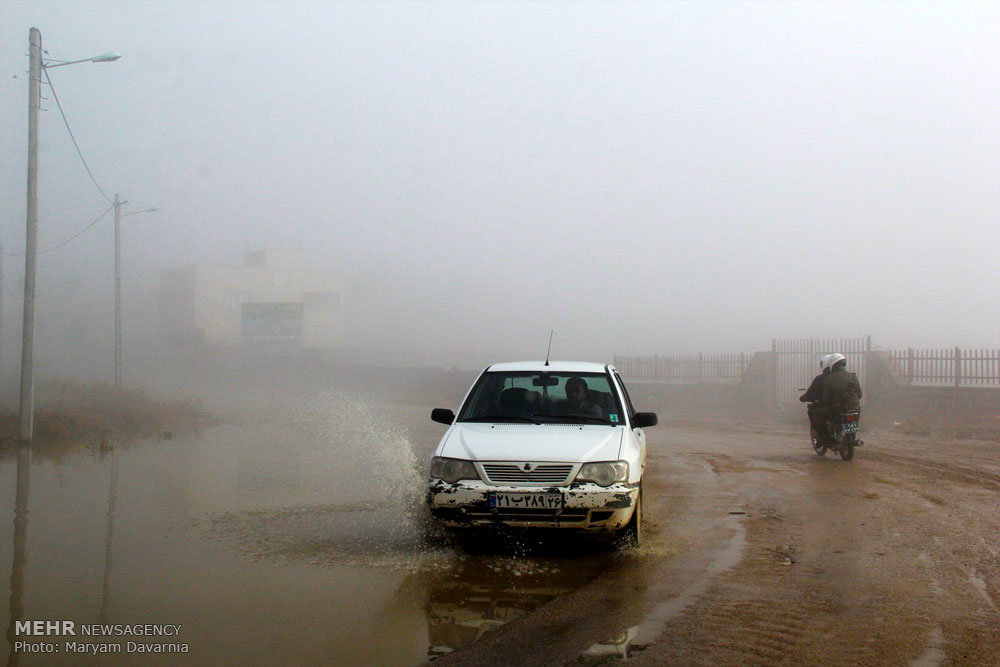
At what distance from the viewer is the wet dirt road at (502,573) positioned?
4.56m

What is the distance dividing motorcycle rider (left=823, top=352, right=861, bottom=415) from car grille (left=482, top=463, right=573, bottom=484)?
8977 mm

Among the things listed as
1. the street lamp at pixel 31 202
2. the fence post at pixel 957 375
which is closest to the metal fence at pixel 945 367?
the fence post at pixel 957 375

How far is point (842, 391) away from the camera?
46.0 feet

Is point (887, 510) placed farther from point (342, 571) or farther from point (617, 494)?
point (342, 571)

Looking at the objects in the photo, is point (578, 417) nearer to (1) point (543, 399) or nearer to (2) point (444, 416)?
(1) point (543, 399)

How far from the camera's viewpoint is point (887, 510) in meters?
8.91

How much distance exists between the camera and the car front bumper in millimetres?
6363

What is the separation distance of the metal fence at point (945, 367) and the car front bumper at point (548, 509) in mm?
19714

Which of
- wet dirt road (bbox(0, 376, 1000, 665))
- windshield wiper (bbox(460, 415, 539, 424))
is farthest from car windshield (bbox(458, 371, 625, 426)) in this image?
wet dirt road (bbox(0, 376, 1000, 665))

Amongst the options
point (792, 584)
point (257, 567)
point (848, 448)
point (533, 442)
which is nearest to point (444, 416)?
point (533, 442)

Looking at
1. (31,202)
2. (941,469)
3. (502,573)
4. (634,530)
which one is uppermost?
(31,202)

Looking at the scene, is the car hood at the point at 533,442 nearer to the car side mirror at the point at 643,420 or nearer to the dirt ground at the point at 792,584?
the car side mirror at the point at 643,420

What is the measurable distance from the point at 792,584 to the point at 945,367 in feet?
65.8

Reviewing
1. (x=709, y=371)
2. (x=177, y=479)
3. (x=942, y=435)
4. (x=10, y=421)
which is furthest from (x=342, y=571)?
(x=709, y=371)
